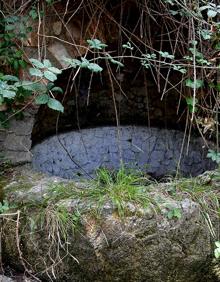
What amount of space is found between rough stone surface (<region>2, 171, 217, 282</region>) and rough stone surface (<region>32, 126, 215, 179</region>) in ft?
4.23

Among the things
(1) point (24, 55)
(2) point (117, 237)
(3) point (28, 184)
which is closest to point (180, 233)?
(2) point (117, 237)

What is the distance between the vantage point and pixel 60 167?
3.31 meters

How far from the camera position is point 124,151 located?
3539 millimetres

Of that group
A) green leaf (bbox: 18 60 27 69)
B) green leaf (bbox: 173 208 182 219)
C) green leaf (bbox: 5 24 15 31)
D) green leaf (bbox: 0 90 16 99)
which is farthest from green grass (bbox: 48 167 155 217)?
green leaf (bbox: 5 24 15 31)

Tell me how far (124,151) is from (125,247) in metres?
1.73

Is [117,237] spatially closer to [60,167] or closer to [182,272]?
[182,272]

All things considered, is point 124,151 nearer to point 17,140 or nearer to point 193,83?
point 17,140

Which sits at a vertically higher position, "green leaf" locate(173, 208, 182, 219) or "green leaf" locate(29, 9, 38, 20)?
"green leaf" locate(29, 9, 38, 20)

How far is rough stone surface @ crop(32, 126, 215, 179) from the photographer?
3242 millimetres

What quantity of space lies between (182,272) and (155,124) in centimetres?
175

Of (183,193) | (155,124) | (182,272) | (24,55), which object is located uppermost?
(24,55)

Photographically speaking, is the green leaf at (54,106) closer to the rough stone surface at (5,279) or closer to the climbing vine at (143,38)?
the climbing vine at (143,38)

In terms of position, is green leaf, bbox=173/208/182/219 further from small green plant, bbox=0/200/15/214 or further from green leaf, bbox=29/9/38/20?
green leaf, bbox=29/9/38/20

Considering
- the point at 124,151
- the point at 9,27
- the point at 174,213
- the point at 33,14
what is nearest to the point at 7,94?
the point at 9,27
